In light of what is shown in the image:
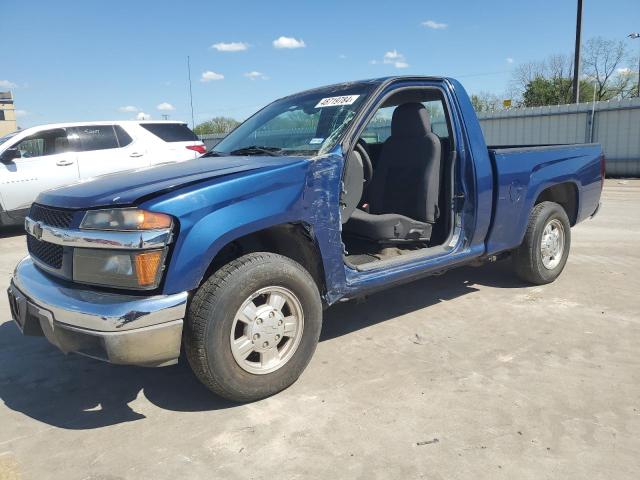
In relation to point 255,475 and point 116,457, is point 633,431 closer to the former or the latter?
point 255,475

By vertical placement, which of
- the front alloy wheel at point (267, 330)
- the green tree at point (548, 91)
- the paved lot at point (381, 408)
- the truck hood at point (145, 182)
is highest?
the green tree at point (548, 91)

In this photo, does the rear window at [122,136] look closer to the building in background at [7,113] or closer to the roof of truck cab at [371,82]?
the roof of truck cab at [371,82]

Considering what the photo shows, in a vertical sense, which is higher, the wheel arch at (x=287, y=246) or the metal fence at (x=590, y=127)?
the metal fence at (x=590, y=127)

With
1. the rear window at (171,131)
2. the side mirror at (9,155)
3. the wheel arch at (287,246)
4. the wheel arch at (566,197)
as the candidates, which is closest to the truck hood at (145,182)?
the wheel arch at (287,246)

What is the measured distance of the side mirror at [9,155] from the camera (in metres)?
8.29

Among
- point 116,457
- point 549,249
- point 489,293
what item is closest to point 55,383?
point 116,457

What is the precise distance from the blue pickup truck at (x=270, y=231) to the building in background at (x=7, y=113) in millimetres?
71283

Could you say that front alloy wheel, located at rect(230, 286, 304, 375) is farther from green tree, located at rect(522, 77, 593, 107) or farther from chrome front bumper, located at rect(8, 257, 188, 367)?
green tree, located at rect(522, 77, 593, 107)

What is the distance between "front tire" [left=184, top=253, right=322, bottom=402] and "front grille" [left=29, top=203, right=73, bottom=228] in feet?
2.70

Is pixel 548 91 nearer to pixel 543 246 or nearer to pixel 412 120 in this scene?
pixel 543 246

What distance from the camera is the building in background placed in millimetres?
64312

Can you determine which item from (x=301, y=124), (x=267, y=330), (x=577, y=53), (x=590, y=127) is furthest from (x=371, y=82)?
(x=577, y=53)

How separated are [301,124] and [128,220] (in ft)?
5.30

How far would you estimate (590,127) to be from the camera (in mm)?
16406
